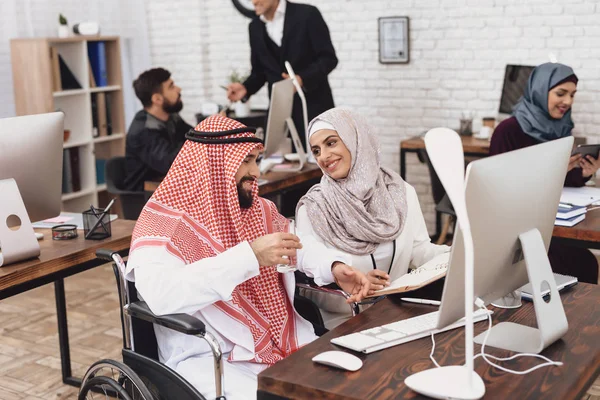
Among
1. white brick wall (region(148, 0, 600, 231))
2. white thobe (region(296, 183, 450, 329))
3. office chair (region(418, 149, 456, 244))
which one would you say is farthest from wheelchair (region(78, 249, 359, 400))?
white brick wall (region(148, 0, 600, 231))

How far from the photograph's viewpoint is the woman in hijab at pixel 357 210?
2482mm

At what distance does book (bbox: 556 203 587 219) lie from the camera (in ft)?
9.14

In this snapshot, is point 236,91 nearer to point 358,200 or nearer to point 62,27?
point 62,27

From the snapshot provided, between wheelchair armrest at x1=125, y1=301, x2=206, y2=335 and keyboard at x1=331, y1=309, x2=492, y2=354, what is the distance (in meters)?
0.34

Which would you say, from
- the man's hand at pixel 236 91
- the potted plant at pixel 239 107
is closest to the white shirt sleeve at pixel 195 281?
the man's hand at pixel 236 91

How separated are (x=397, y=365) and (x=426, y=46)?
13.4 ft

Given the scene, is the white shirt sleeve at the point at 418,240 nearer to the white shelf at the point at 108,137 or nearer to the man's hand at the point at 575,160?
the man's hand at the point at 575,160

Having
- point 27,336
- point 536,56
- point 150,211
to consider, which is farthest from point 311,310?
point 536,56

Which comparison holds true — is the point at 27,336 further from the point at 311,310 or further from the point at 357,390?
the point at 357,390

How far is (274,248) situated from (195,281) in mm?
215

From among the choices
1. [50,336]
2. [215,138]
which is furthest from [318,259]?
[50,336]

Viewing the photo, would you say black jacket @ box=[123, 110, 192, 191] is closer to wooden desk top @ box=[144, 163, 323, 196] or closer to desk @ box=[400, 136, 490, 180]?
wooden desk top @ box=[144, 163, 323, 196]

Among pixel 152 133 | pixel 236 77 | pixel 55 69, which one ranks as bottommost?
pixel 152 133

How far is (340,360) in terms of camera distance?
1.56 metres
